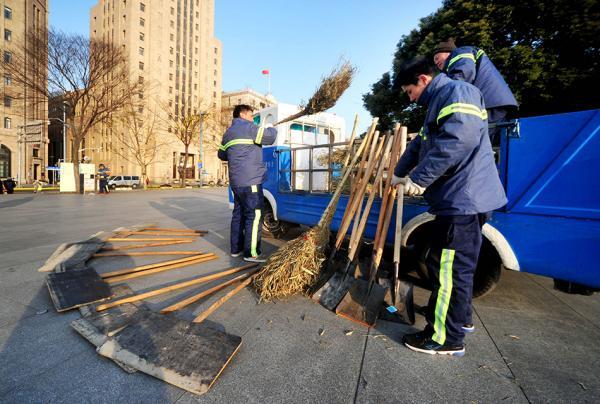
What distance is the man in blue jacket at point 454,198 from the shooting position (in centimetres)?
178

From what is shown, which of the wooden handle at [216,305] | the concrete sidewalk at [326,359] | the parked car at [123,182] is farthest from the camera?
the parked car at [123,182]

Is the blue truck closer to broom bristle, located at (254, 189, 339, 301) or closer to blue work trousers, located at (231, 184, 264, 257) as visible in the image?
broom bristle, located at (254, 189, 339, 301)

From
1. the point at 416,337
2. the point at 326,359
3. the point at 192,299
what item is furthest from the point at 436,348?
the point at 192,299

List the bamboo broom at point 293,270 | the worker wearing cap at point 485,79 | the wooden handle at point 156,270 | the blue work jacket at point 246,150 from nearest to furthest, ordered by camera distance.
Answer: the worker wearing cap at point 485,79, the bamboo broom at point 293,270, the wooden handle at point 156,270, the blue work jacket at point 246,150

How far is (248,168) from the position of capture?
12.8 ft

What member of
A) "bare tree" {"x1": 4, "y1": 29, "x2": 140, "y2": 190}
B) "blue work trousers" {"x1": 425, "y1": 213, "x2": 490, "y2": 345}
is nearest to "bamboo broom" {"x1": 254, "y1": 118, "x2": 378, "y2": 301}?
"blue work trousers" {"x1": 425, "y1": 213, "x2": 490, "y2": 345}

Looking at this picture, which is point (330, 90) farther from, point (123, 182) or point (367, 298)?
point (123, 182)

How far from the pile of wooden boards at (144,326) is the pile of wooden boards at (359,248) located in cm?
89

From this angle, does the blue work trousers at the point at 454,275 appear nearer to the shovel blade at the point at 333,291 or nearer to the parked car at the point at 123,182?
the shovel blade at the point at 333,291

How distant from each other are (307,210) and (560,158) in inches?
110

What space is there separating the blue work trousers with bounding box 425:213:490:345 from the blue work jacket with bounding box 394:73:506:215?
0.11 metres

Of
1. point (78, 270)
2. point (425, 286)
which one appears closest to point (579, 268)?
point (425, 286)

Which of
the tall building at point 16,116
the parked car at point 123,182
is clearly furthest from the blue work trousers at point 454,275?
the tall building at point 16,116

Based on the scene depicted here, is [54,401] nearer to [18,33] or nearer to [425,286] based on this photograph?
[425,286]
